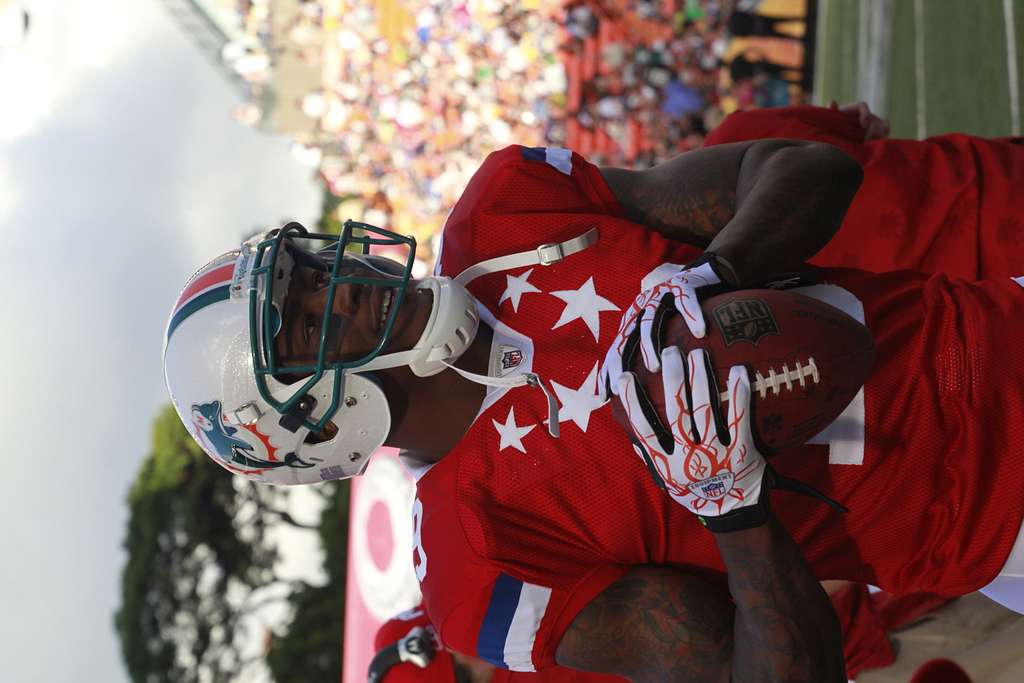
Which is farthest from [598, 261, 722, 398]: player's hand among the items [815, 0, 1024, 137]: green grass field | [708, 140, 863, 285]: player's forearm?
[815, 0, 1024, 137]: green grass field

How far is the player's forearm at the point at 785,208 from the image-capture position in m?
2.08

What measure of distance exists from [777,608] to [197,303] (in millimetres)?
1736

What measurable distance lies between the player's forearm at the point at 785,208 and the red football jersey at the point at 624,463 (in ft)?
0.43

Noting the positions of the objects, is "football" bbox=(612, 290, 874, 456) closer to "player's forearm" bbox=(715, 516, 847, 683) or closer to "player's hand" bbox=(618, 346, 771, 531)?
"player's hand" bbox=(618, 346, 771, 531)

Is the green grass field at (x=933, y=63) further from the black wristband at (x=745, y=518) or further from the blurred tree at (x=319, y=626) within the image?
the blurred tree at (x=319, y=626)

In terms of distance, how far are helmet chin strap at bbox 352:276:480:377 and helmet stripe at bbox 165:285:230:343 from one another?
45 centimetres

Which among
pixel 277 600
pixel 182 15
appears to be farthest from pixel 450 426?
pixel 182 15

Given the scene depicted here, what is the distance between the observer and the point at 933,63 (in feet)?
21.8

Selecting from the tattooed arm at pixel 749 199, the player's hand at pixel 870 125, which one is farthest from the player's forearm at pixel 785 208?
the player's hand at pixel 870 125

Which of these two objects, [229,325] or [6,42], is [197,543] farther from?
[229,325]

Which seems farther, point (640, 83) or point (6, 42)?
point (640, 83)

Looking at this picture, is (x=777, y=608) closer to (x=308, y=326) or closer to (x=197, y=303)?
(x=308, y=326)

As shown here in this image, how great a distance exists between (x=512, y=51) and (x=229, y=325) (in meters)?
11.7

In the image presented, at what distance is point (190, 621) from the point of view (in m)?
17.4
